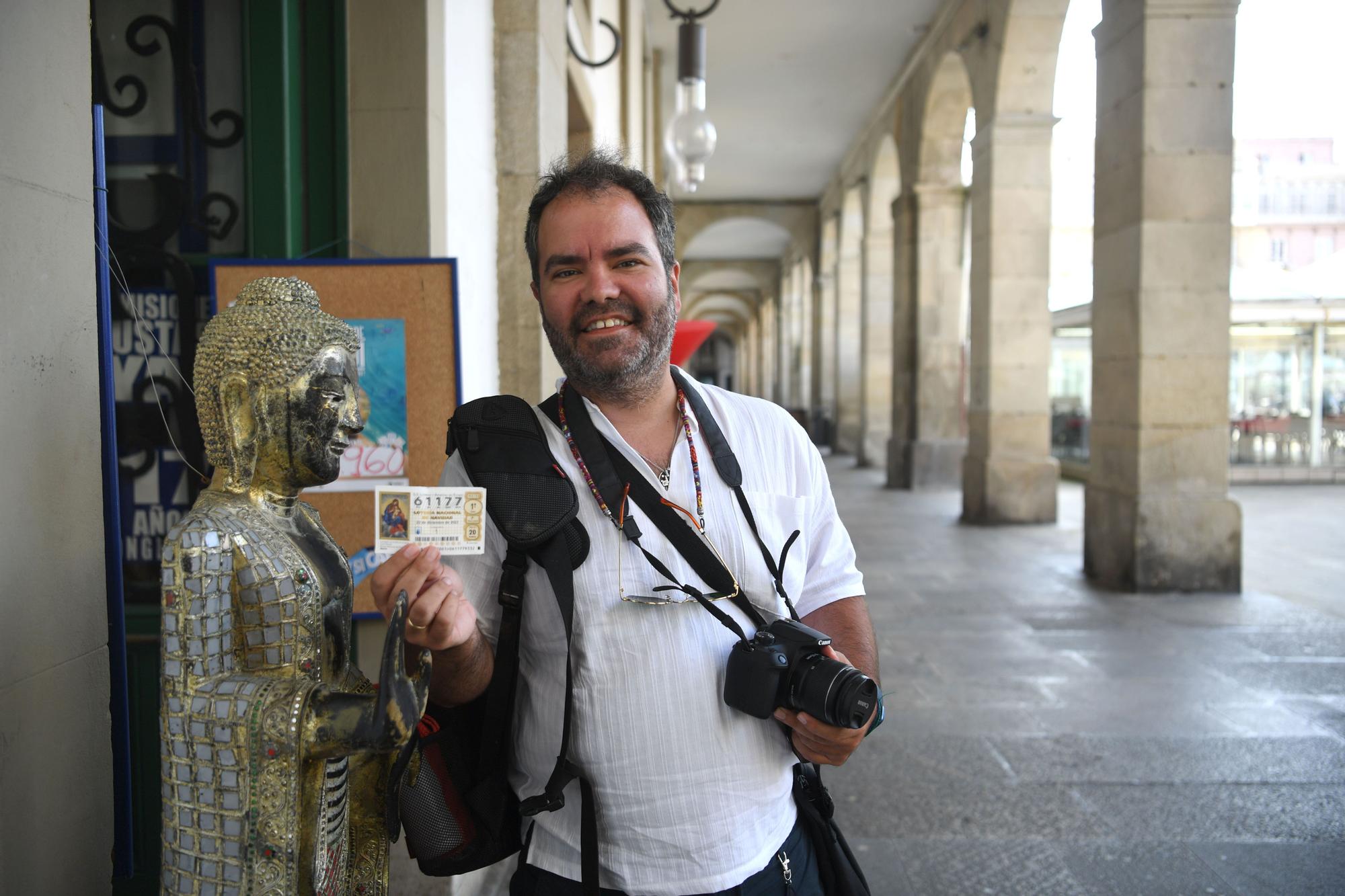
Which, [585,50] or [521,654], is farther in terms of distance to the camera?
[585,50]

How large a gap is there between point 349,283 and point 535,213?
2.74ft

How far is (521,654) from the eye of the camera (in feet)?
4.96

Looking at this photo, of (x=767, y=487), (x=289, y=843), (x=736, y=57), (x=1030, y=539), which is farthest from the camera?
(x=736, y=57)

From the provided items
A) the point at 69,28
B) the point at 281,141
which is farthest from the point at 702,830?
the point at 281,141

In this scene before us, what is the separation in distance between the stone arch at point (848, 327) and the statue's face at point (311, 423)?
65.5 feet

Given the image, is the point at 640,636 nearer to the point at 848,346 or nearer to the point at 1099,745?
the point at 1099,745

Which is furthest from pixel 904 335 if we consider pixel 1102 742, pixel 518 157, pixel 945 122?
pixel 518 157

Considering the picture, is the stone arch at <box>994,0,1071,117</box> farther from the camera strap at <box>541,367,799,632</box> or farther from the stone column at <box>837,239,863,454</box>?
the stone column at <box>837,239,863,454</box>

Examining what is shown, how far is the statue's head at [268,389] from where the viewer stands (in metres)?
1.16

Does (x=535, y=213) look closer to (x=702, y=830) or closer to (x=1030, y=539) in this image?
(x=702, y=830)

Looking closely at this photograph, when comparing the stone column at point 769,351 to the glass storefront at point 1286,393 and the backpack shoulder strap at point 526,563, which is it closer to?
the glass storefront at point 1286,393

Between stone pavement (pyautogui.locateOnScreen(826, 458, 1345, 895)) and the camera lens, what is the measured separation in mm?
1710

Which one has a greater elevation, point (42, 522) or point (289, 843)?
point (42, 522)

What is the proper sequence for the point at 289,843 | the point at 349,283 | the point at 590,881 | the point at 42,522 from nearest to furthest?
the point at 289,843 → the point at 42,522 → the point at 590,881 → the point at 349,283
